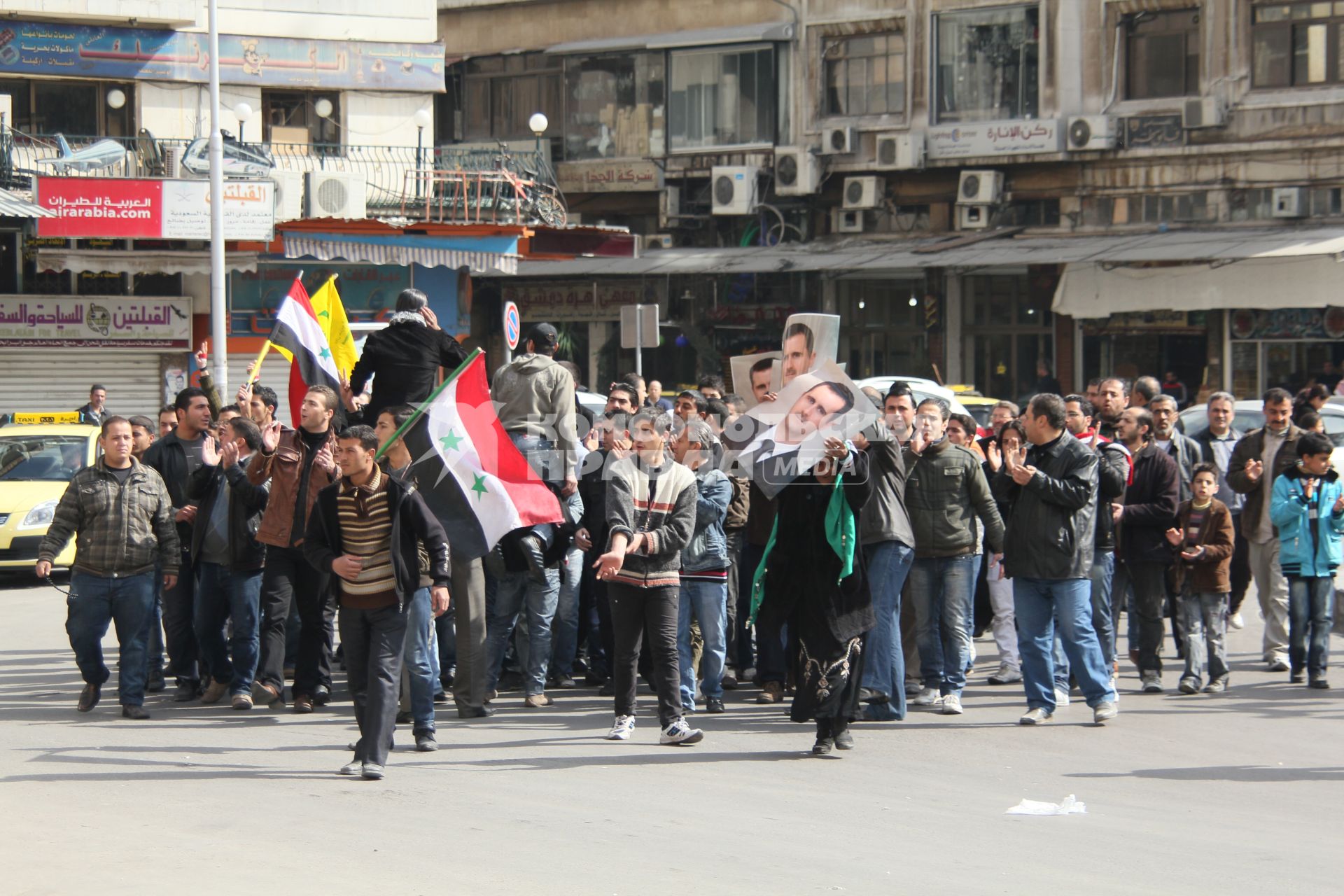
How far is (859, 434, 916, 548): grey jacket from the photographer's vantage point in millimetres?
9242

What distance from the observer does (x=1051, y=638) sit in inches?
377

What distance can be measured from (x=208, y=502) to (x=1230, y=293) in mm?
21906

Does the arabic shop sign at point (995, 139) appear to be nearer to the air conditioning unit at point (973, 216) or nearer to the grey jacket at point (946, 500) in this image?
the air conditioning unit at point (973, 216)

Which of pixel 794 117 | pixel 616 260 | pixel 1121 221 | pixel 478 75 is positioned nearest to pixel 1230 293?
pixel 1121 221

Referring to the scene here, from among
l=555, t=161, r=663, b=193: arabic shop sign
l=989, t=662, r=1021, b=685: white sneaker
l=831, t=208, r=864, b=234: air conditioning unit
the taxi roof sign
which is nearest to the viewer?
l=989, t=662, r=1021, b=685: white sneaker

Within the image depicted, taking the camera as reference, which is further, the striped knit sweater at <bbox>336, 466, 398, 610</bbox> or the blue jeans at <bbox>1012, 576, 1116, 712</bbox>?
the blue jeans at <bbox>1012, 576, 1116, 712</bbox>

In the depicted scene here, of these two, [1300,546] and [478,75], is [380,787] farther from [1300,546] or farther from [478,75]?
[478,75]

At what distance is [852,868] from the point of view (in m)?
6.37

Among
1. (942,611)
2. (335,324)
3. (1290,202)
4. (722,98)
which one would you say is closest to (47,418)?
(335,324)

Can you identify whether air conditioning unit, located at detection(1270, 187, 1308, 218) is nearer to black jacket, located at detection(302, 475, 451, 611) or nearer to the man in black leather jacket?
the man in black leather jacket

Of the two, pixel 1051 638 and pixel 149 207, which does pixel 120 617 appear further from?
pixel 149 207

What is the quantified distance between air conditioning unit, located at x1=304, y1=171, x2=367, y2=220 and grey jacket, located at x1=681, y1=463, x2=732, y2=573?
18.0 metres

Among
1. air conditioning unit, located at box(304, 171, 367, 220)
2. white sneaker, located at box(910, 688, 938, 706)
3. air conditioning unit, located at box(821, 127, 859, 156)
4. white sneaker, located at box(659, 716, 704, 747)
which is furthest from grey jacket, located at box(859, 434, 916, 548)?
air conditioning unit, located at box(821, 127, 859, 156)

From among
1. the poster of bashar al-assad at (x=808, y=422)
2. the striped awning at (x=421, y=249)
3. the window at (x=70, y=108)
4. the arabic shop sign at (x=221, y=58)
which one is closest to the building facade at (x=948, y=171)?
the arabic shop sign at (x=221, y=58)
